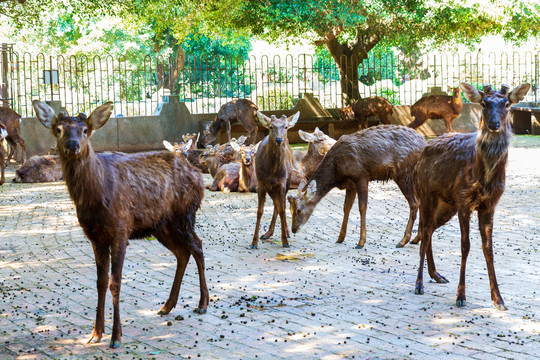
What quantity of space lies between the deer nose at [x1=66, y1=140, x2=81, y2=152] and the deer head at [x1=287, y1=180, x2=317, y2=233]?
4.47m

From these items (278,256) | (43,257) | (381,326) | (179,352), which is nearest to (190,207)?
(179,352)

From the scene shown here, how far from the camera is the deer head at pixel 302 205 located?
9.52 metres

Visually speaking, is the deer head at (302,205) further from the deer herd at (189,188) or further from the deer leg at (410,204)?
the deer leg at (410,204)

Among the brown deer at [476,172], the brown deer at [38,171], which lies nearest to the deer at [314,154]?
the brown deer at [38,171]

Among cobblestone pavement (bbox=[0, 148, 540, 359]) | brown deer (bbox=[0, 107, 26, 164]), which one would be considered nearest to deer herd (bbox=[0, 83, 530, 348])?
cobblestone pavement (bbox=[0, 148, 540, 359])

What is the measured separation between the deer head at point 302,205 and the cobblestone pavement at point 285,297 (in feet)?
0.96

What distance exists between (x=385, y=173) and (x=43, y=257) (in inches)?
177

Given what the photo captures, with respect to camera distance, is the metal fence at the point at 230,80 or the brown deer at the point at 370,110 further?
the brown deer at the point at 370,110

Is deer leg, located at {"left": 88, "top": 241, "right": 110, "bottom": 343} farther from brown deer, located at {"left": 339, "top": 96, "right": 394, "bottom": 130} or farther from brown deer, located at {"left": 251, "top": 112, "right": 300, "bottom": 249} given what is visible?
brown deer, located at {"left": 339, "top": 96, "right": 394, "bottom": 130}

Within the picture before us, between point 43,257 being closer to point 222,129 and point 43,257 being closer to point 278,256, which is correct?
point 278,256

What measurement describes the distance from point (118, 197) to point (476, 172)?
314 centimetres

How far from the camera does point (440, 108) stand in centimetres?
2244

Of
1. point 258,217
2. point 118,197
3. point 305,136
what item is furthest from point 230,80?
point 118,197

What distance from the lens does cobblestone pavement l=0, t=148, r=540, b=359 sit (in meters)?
5.50
